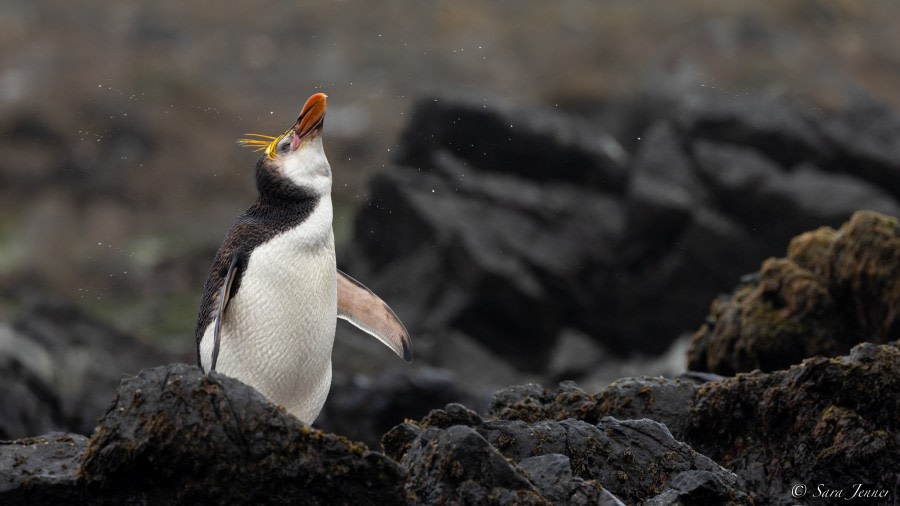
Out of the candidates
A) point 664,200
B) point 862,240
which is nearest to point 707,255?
point 664,200

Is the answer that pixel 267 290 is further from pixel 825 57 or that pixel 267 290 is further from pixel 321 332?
pixel 825 57

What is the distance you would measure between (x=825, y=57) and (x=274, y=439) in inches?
1671

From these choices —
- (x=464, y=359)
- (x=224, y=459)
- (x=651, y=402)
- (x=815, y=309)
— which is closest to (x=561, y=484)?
(x=224, y=459)

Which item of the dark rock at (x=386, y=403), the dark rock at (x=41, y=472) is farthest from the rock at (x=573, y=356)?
the dark rock at (x=41, y=472)

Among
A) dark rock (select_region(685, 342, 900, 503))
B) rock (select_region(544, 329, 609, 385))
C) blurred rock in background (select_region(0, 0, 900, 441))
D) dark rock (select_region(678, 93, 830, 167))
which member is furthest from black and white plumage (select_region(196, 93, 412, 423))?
dark rock (select_region(678, 93, 830, 167))

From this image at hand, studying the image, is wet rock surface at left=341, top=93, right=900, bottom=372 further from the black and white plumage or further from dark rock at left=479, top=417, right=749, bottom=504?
dark rock at left=479, top=417, right=749, bottom=504

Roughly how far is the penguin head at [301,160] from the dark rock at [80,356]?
7.83 meters

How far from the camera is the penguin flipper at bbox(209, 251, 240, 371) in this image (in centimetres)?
590

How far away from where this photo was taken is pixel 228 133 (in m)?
43.3

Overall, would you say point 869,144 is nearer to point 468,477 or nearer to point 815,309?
point 815,309

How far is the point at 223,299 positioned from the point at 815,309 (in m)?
4.61

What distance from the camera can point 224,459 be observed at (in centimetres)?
456

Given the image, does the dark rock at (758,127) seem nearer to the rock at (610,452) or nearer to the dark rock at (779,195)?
the dark rock at (779,195)

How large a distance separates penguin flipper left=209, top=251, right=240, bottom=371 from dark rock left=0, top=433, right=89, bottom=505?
87 cm
